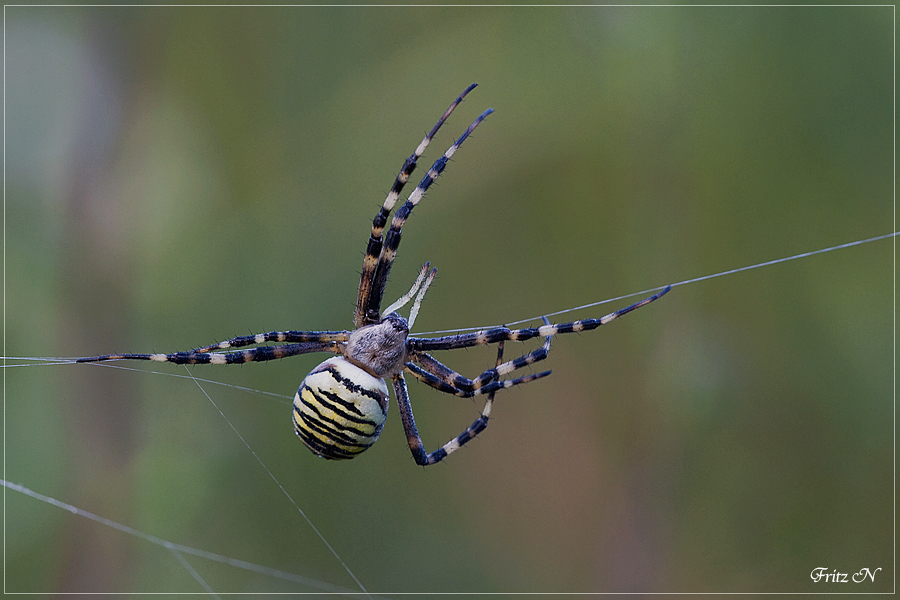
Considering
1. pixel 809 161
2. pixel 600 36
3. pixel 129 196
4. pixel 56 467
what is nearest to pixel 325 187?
pixel 129 196

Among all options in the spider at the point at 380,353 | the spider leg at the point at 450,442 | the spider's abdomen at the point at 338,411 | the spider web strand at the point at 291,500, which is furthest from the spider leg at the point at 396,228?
the spider web strand at the point at 291,500

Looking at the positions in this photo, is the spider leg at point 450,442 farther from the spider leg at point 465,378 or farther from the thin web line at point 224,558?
the thin web line at point 224,558

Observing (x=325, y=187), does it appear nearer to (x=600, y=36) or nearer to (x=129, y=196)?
(x=129, y=196)

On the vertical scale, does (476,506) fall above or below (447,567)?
above

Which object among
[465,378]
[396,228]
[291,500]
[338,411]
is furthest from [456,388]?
[291,500]

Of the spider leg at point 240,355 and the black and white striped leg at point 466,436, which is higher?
the spider leg at point 240,355

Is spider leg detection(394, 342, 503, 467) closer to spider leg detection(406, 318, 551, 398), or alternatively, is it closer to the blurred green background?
spider leg detection(406, 318, 551, 398)

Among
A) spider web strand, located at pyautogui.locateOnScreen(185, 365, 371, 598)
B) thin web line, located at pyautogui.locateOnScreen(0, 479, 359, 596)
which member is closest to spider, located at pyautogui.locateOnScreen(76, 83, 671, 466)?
spider web strand, located at pyautogui.locateOnScreen(185, 365, 371, 598)

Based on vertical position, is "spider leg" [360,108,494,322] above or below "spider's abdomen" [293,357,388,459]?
above
